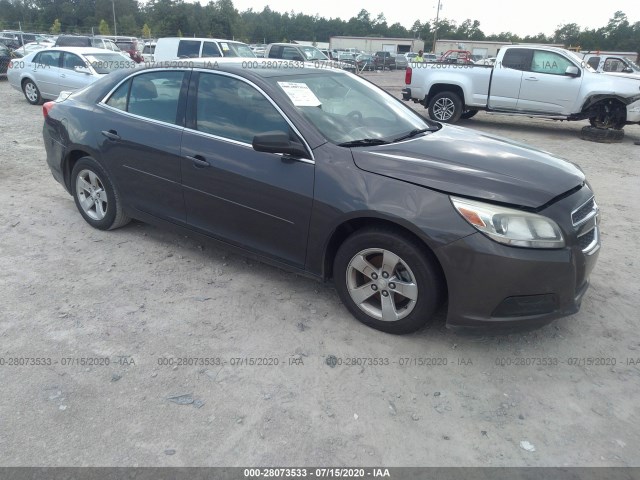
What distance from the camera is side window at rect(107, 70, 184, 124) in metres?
4.05

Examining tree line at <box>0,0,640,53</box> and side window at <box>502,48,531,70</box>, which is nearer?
side window at <box>502,48,531,70</box>

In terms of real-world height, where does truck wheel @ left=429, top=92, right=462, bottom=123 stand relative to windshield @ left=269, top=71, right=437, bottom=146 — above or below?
below

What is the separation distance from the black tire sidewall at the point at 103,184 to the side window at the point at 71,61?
8859 millimetres

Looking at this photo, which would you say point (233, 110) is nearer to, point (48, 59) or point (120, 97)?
point (120, 97)

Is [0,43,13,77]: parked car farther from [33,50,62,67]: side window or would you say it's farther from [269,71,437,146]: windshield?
[269,71,437,146]: windshield

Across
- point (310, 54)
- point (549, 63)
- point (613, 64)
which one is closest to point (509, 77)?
point (549, 63)

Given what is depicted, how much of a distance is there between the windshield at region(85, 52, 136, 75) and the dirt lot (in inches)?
365

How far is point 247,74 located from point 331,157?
1.05 metres

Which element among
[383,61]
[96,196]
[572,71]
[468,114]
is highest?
[383,61]

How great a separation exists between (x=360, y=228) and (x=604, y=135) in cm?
980

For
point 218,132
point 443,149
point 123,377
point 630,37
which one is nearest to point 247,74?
point 218,132

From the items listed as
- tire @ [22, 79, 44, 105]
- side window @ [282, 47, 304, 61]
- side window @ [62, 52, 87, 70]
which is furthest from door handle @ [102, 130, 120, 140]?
side window @ [282, 47, 304, 61]

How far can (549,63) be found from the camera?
36.4ft

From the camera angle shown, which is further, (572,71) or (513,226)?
(572,71)
